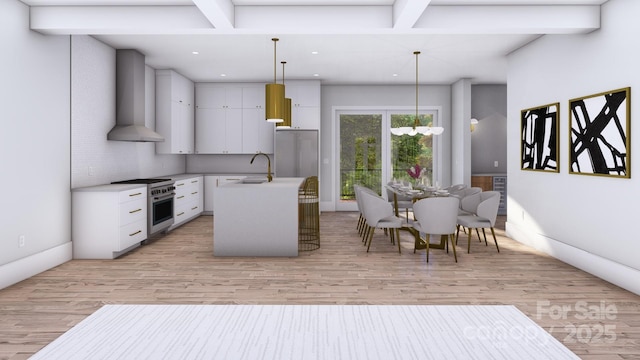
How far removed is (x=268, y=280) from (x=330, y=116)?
5.55 metres

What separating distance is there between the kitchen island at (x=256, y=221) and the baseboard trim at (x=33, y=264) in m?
1.74

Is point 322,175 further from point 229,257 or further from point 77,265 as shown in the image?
point 77,265

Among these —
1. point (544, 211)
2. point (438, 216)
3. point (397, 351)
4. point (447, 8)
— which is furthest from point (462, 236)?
point (397, 351)

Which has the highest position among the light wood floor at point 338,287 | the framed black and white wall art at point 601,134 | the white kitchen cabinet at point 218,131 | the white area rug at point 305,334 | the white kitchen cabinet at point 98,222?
the white kitchen cabinet at point 218,131

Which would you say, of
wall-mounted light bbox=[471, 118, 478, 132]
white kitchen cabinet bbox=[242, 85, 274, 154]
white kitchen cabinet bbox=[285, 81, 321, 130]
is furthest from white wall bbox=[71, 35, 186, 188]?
wall-mounted light bbox=[471, 118, 478, 132]

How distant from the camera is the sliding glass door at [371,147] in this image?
29.4 ft

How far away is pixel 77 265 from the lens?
459cm

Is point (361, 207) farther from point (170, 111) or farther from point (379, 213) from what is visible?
point (170, 111)

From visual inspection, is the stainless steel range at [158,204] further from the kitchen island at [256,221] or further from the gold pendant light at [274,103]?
the gold pendant light at [274,103]

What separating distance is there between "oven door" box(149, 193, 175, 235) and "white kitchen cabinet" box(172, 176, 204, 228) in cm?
29

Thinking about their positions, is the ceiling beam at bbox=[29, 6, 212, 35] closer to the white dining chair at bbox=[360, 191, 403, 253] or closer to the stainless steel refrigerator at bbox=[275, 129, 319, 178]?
the white dining chair at bbox=[360, 191, 403, 253]

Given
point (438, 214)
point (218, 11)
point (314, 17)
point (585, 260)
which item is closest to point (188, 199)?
point (218, 11)

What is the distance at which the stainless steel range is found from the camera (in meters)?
5.62

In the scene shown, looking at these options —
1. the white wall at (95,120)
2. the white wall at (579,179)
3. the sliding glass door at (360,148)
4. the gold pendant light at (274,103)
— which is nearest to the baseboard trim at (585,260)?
the white wall at (579,179)
